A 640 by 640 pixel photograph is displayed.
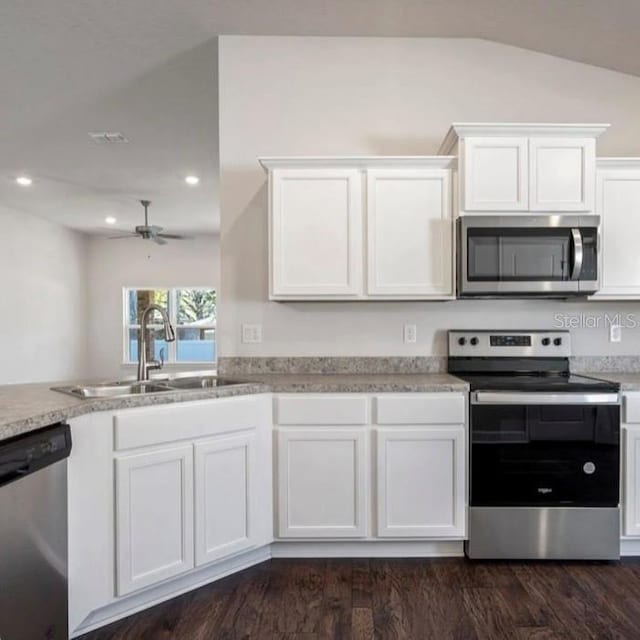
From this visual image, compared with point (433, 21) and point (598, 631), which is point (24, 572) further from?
point (433, 21)

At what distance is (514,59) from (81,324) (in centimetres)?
721

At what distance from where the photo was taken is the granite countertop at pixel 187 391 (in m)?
1.54

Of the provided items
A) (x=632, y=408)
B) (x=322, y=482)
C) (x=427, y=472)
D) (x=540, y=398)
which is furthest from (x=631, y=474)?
(x=322, y=482)

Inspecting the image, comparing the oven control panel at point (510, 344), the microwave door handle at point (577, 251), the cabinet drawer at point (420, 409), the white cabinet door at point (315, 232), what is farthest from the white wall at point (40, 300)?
the microwave door handle at point (577, 251)

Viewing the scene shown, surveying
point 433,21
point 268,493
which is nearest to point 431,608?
point 268,493

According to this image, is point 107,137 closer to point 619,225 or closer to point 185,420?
point 185,420

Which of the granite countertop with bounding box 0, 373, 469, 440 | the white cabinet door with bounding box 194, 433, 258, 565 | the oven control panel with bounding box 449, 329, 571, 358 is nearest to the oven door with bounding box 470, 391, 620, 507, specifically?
the granite countertop with bounding box 0, 373, 469, 440

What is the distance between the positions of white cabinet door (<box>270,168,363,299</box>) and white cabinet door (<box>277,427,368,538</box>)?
762 millimetres

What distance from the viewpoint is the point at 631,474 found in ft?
7.52

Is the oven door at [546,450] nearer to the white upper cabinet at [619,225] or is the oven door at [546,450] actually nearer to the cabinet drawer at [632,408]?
the cabinet drawer at [632,408]

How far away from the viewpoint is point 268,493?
230 centimetres

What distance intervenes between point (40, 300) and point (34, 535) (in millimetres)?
5859

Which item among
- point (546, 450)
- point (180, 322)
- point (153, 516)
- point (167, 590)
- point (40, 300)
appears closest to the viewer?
point (153, 516)

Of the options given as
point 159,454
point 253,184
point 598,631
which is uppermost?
point 253,184
